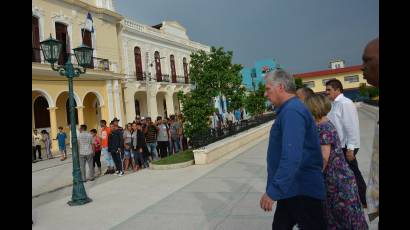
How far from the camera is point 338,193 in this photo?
3.60 meters

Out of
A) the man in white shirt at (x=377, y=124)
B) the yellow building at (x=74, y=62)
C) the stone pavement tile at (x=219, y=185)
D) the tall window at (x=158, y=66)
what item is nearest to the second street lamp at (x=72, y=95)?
the stone pavement tile at (x=219, y=185)

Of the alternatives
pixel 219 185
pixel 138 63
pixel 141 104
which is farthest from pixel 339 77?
pixel 219 185

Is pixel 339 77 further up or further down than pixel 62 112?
further up

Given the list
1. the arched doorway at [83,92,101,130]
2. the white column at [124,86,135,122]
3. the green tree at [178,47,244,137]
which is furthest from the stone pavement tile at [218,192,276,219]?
the white column at [124,86,135,122]

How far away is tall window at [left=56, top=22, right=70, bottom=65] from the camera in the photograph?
21891mm

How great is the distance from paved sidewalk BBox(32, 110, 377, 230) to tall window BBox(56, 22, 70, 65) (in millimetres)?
13428

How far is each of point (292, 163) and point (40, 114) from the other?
21.8 m

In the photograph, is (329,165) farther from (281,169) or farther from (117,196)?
(117,196)

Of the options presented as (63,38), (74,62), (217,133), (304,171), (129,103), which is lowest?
(217,133)

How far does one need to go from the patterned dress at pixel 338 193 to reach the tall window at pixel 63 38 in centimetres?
2017

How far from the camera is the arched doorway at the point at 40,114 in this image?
22.0 m

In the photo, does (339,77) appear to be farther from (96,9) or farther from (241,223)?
(241,223)

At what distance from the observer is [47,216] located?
694cm

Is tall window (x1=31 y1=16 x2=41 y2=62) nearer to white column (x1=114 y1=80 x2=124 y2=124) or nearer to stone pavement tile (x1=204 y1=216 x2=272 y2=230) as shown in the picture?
white column (x1=114 y1=80 x2=124 y2=124)
